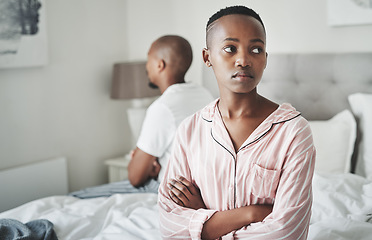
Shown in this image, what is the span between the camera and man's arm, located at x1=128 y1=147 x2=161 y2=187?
6.78ft

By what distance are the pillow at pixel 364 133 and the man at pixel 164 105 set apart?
77cm

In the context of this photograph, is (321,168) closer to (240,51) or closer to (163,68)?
(163,68)

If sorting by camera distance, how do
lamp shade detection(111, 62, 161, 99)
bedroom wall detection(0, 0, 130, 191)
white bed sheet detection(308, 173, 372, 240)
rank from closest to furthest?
white bed sheet detection(308, 173, 372, 240) < bedroom wall detection(0, 0, 130, 191) < lamp shade detection(111, 62, 161, 99)

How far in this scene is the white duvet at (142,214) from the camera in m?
1.45

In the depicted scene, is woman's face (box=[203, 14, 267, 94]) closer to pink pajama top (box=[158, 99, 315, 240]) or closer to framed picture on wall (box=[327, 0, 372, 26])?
pink pajama top (box=[158, 99, 315, 240])

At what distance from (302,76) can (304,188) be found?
1.49 m

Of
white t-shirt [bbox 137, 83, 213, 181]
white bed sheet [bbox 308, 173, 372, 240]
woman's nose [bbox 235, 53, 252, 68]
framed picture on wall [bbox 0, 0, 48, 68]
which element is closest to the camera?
woman's nose [bbox 235, 53, 252, 68]

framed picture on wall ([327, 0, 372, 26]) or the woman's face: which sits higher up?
framed picture on wall ([327, 0, 372, 26])

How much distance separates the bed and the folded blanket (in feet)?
0.18

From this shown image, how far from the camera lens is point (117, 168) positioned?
10.4ft

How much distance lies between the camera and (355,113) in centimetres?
225

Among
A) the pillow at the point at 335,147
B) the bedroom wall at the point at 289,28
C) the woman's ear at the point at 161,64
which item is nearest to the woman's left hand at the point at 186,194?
the bedroom wall at the point at 289,28

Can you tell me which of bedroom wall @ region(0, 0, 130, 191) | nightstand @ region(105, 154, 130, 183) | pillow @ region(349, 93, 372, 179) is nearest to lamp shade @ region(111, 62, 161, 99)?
bedroom wall @ region(0, 0, 130, 191)

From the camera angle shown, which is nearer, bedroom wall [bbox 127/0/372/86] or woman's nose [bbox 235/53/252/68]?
woman's nose [bbox 235/53/252/68]
